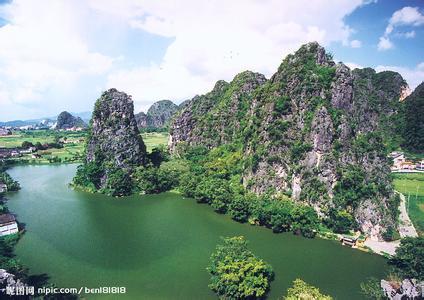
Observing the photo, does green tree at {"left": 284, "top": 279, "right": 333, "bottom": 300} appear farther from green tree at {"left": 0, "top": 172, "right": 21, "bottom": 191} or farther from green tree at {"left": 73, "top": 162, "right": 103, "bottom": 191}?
green tree at {"left": 0, "top": 172, "right": 21, "bottom": 191}

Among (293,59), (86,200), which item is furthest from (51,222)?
(293,59)

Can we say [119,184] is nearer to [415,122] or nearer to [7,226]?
[7,226]

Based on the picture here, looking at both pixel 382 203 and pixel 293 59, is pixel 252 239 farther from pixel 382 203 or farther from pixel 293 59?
pixel 293 59

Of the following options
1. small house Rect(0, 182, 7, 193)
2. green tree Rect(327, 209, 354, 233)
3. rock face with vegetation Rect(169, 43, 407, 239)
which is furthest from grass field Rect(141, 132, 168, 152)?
green tree Rect(327, 209, 354, 233)

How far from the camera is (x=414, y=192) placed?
54000 millimetres

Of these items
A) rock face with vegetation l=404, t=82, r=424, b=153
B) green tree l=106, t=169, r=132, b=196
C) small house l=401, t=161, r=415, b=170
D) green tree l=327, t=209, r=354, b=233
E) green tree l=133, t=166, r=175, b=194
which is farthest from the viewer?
rock face with vegetation l=404, t=82, r=424, b=153

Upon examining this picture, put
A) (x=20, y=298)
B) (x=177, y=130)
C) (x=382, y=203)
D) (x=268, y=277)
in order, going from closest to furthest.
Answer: (x=20, y=298)
(x=268, y=277)
(x=382, y=203)
(x=177, y=130)

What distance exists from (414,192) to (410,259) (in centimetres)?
3027

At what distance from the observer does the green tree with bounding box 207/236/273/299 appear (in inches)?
972

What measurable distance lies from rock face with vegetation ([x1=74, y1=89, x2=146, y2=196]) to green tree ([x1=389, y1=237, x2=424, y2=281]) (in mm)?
40313

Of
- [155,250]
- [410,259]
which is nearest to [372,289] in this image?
[410,259]

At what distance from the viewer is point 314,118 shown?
151ft

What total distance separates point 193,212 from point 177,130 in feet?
138

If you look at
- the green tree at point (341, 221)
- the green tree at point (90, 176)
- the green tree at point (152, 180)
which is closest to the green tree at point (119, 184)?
the green tree at point (152, 180)
